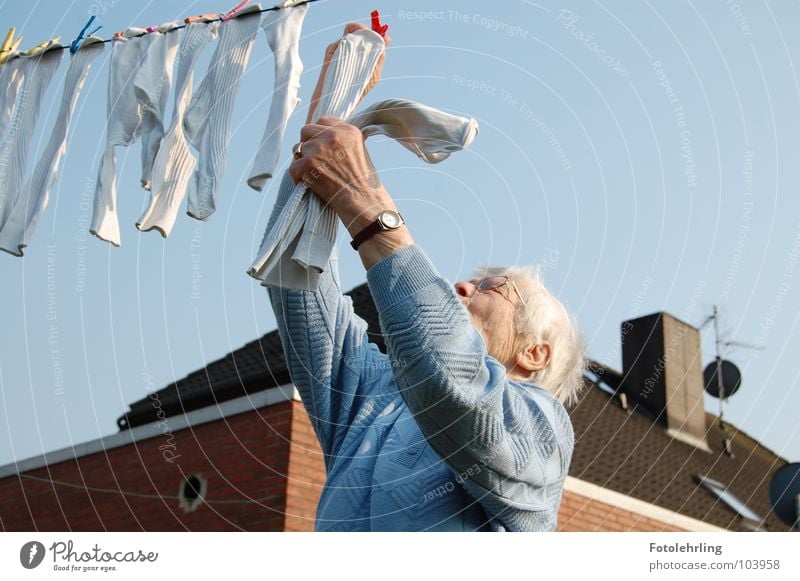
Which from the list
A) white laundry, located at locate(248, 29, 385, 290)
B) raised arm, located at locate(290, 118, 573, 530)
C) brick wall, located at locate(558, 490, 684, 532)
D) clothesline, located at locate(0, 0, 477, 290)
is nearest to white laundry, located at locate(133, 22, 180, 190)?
clothesline, located at locate(0, 0, 477, 290)

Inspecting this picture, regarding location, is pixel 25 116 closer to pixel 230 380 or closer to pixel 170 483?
pixel 230 380

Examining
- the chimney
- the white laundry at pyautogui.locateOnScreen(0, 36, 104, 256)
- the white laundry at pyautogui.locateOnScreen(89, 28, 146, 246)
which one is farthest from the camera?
the chimney

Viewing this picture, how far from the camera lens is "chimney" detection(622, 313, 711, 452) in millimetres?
19484

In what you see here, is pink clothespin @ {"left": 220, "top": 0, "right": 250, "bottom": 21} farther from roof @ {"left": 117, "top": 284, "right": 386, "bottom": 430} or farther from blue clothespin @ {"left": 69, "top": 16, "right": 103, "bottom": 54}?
roof @ {"left": 117, "top": 284, "right": 386, "bottom": 430}

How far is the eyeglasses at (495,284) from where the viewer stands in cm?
371

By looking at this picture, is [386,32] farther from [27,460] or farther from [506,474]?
[27,460]

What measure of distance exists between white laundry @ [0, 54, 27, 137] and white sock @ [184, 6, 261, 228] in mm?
1205

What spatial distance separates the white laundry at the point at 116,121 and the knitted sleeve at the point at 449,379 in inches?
66.1

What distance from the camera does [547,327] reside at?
3.72 meters

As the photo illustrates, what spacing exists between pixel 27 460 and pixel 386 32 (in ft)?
38.4

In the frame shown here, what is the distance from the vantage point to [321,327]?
144 inches

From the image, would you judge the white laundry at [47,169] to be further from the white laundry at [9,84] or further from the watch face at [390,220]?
the watch face at [390,220]

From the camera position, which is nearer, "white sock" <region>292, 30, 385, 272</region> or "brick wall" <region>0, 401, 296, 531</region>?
"white sock" <region>292, 30, 385, 272</region>
